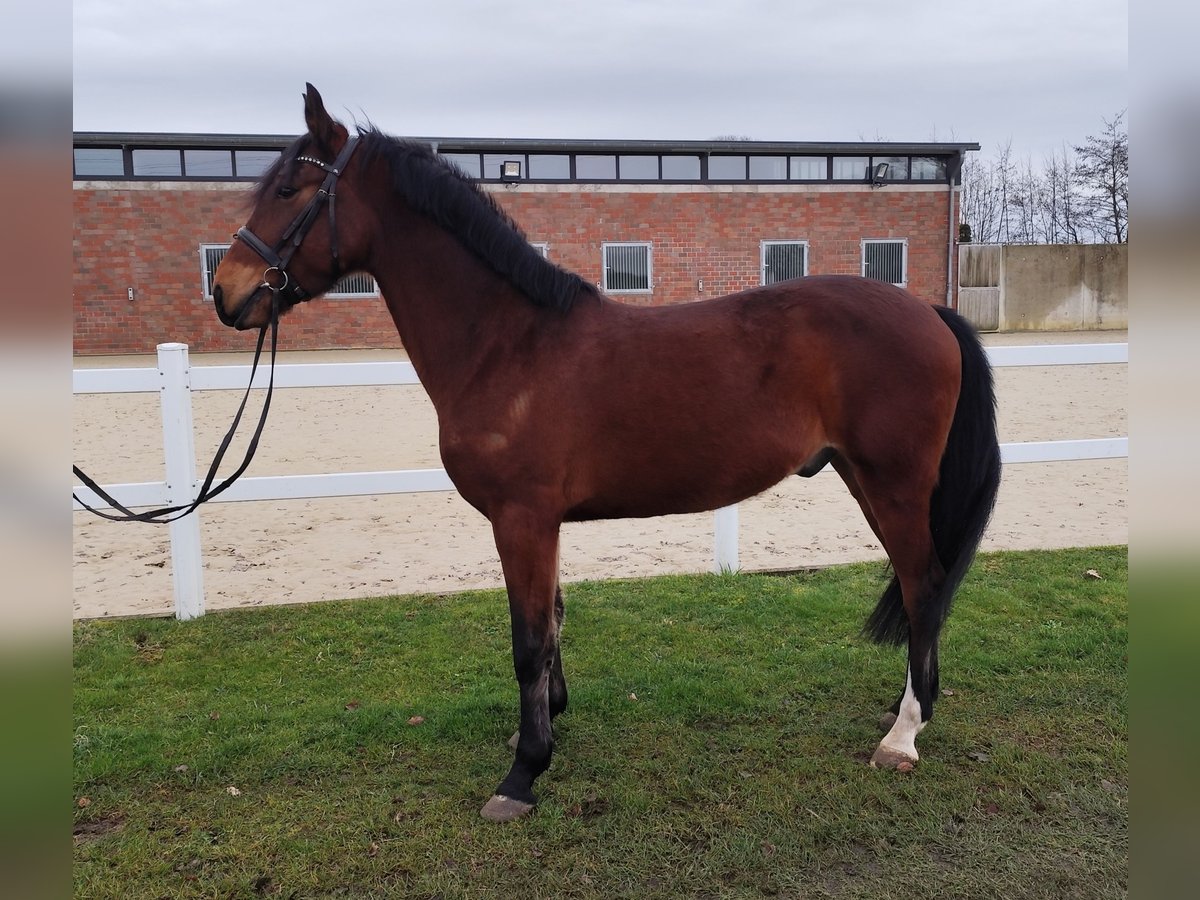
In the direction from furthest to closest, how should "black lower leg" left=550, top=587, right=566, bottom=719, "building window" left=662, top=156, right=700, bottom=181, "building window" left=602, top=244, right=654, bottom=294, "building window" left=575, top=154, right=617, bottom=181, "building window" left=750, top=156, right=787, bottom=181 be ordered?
"building window" left=750, top=156, right=787, bottom=181 < "building window" left=662, top=156, right=700, bottom=181 < "building window" left=575, top=154, right=617, bottom=181 < "building window" left=602, top=244, right=654, bottom=294 < "black lower leg" left=550, top=587, right=566, bottom=719

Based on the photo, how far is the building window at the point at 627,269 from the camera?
20578 mm

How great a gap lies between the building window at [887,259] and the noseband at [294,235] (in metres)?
20.7

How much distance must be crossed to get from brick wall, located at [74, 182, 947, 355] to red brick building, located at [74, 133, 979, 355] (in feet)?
0.11

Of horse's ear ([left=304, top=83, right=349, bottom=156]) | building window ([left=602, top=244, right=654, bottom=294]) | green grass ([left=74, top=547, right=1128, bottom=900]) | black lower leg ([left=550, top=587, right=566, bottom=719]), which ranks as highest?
building window ([left=602, top=244, right=654, bottom=294])

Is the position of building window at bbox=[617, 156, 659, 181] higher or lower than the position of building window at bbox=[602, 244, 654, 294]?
higher

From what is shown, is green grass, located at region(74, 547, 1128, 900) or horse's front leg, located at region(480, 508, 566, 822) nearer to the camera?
green grass, located at region(74, 547, 1128, 900)

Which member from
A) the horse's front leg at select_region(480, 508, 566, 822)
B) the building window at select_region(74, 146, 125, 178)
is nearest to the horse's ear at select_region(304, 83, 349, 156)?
the horse's front leg at select_region(480, 508, 566, 822)

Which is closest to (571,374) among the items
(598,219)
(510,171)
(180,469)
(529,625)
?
(529,625)

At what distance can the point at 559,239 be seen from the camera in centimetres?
2017

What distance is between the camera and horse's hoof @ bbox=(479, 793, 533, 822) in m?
2.66

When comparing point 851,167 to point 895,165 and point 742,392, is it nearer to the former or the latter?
point 895,165

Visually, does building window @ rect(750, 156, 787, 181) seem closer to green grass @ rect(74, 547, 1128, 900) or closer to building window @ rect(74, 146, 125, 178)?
building window @ rect(74, 146, 125, 178)

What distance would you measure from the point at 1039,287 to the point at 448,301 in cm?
2366
